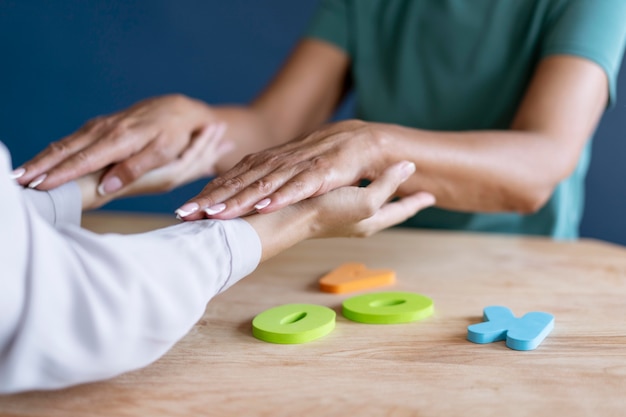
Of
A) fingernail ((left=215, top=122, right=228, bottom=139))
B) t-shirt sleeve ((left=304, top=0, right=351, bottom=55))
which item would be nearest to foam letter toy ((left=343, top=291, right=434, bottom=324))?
fingernail ((left=215, top=122, right=228, bottom=139))

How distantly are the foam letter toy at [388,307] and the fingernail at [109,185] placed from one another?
429mm

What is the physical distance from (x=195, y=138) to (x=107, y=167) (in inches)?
7.1

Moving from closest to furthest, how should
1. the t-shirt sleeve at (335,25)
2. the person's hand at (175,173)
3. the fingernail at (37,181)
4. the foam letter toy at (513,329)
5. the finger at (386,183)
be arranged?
the foam letter toy at (513,329), the finger at (386,183), the fingernail at (37,181), the person's hand at (175,173), the t-shirt sleeve at (335,25)

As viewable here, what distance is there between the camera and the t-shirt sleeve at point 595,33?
1116 mm

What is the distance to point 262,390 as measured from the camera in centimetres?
61

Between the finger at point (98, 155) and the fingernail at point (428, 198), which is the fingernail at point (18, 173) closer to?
the finger at point (98, 155)

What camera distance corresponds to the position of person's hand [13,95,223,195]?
3.22 ft

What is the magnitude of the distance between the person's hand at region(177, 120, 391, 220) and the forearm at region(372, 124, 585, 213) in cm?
4

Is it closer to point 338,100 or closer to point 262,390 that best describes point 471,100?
point 338,100

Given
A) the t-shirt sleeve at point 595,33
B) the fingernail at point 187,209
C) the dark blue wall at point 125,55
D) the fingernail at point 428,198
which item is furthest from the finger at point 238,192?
the dark blue wall at point 125,55

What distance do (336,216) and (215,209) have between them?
5.9 inches

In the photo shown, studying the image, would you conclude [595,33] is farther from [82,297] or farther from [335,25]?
[82,297]

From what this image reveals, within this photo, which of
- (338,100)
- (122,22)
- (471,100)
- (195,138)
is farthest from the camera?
(122,22)

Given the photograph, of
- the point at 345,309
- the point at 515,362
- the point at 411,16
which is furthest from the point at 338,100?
the point at 515,362
